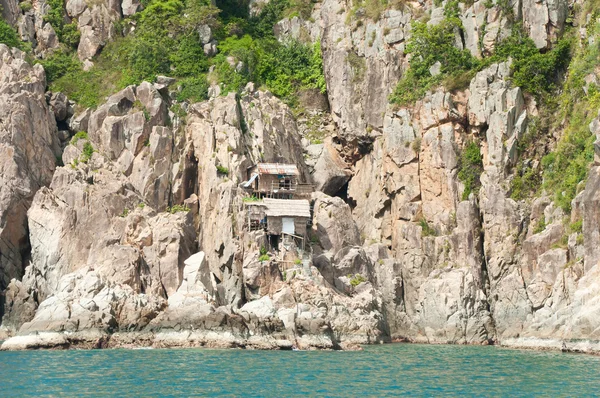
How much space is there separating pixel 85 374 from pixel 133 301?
17.6 m

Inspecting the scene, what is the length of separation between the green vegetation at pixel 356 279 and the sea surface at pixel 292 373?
9773 millimetres

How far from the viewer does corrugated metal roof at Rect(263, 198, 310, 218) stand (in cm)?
7444

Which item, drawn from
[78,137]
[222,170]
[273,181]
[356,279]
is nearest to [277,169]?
[273,181]

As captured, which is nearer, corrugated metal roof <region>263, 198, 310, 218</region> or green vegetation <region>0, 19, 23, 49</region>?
corrugated metal roof <region>263, 198, 310, 218</region>

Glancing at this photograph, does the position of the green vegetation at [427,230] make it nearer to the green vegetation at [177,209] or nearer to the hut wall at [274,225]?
the hut wall at [274,225]

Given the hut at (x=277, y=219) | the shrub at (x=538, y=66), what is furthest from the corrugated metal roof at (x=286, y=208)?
the shrub at (x=538, y=66)

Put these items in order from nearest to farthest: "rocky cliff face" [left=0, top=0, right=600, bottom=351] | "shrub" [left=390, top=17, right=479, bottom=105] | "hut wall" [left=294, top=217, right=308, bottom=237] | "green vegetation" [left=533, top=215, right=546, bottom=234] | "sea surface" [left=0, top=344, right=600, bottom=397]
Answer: "sea surface" [left=0, top=344, right=600, bottom=397]
"rocky cliff face" [left=0, top=0, right=600, bottom=351]
"hut wall" [left=294, top=217, right=308, bottom=237]
"green vegetation" [left=533, top=215, right=546, bottom=234]
"shrub" [left=390, top=17, right=479, bottom=105]

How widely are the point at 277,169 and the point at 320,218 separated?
4769 millimetres

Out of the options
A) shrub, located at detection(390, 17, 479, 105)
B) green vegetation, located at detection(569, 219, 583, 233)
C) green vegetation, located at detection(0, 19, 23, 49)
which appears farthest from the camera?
green vegetation, located at detection(0, 19, 23, 49)

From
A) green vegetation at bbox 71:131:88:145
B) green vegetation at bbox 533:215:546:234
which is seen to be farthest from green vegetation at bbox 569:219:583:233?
green vegetation at bbox 71:131:88:145

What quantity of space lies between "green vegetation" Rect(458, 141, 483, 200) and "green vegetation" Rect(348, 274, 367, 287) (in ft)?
38.1

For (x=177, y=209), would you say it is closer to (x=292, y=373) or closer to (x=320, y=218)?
(x=320, y=218)

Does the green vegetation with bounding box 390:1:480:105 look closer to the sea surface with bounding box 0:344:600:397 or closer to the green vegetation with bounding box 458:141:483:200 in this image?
the green vegetation with bounding box 458:141:483:200

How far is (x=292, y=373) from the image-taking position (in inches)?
2040
